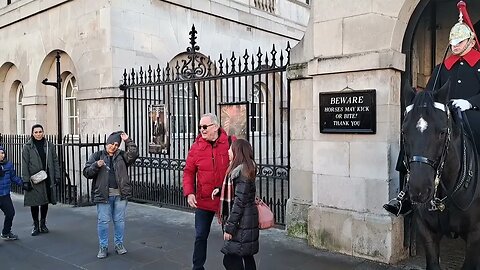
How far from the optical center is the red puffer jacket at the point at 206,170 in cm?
461

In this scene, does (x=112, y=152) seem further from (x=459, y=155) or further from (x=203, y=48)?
(x=203, y=48)

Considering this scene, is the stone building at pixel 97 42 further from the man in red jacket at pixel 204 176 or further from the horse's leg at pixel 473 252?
the horse's leg at pixel 473 252

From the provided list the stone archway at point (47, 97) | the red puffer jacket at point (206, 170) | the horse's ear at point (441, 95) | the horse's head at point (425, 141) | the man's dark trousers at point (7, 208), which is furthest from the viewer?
the stone archway at point (47, 97)

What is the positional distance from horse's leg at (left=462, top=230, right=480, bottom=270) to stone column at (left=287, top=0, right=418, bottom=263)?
2.01 metres

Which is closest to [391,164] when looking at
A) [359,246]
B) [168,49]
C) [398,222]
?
[398,222]

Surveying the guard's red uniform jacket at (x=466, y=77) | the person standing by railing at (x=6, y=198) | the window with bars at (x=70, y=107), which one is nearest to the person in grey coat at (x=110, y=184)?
the person standing by railing at (x=6, y=198)

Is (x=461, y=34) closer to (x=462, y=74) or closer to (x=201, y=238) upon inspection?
(x=462, y=74)

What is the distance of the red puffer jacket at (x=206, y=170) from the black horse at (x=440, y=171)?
2.10 metres

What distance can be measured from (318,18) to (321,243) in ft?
10.9

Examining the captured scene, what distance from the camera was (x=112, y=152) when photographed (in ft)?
19.6

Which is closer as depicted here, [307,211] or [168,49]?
[307,211]

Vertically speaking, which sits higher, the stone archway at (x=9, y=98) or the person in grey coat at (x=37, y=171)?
the stone archway at (x=9, y=98)

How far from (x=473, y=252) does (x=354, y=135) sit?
2.54 meters

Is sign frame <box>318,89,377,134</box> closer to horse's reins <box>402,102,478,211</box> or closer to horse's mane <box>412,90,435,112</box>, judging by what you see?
horse's reins <box>402,102,478,211</box>
